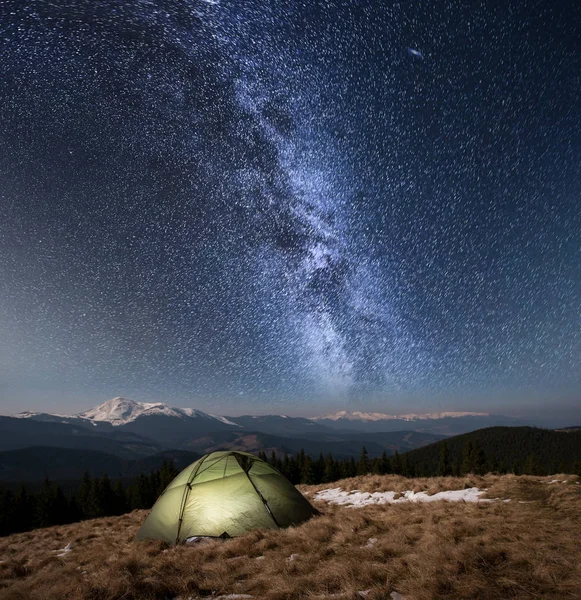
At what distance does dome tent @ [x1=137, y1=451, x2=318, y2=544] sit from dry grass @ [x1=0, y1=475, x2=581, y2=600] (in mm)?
844

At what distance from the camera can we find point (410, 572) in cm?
547

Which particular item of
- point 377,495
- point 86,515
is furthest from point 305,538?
point 86,515

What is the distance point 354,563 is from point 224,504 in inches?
232

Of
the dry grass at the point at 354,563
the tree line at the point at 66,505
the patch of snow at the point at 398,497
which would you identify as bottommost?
the tree line at the point at 66,505

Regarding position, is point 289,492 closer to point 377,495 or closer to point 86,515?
point 377,495

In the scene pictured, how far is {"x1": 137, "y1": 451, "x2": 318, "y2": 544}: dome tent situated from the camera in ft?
32.9

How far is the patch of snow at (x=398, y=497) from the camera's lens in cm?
1348

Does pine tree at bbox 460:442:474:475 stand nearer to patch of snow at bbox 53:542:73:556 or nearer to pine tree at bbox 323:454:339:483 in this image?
pine tree at bbox 323:454:339:483

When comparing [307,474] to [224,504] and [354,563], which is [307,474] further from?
[354,563]

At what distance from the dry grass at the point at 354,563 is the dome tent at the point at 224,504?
2.77ft

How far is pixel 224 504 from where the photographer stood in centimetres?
1045

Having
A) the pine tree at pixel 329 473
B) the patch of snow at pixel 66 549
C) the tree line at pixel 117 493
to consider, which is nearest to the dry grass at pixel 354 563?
the patch of snow at pixel 66 549

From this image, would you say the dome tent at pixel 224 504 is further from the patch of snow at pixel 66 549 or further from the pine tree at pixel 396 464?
the pine tree at pixel 396 464

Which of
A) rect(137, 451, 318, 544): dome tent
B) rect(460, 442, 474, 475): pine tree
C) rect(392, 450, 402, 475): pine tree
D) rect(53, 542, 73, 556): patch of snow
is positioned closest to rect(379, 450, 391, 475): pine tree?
rect(392, 450, 402, 475): pine tree
